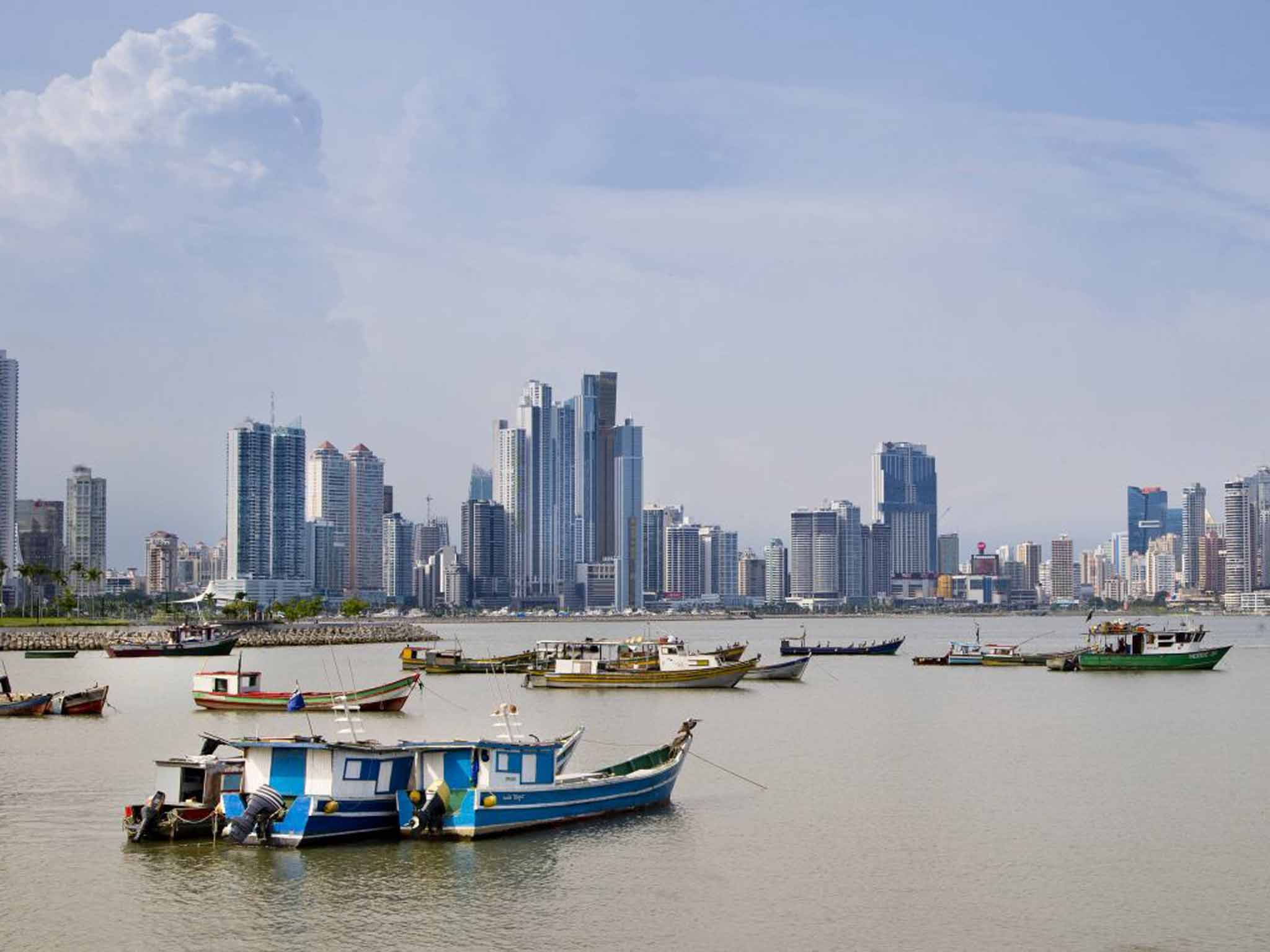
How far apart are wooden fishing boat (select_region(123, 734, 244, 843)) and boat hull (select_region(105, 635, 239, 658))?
76.6m

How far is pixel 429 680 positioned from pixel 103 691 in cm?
2701

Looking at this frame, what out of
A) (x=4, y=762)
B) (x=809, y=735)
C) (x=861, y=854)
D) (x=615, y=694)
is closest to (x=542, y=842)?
(x=861, y=854)

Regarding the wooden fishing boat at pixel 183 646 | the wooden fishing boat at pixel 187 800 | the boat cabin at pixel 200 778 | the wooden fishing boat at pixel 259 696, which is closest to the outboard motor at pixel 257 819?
the wooden fishing boat at pixel 187 800

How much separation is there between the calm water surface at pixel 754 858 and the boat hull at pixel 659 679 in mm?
17306

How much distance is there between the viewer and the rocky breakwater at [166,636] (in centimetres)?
11375

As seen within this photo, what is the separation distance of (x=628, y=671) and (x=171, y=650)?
1833 inches

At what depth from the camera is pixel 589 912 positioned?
23.7 meters

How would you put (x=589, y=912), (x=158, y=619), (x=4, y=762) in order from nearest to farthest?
(x=589, y=912) → (x=4, y=762) → (x=158, y=619)

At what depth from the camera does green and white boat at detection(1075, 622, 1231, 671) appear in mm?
83375

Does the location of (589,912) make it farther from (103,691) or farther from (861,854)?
(103,691)

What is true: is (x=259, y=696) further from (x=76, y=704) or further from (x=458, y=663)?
(x=458, y=663)

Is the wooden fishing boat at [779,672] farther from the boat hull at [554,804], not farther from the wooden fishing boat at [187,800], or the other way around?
the wooden fishing boat at [187,800]

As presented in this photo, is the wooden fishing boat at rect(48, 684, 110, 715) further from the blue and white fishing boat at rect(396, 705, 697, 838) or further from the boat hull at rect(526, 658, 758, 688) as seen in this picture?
the blue and white fishing boat at rect(396, 705, 697, 838)

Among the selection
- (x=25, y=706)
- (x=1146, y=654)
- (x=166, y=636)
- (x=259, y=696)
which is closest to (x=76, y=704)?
(x=25, y=706)
